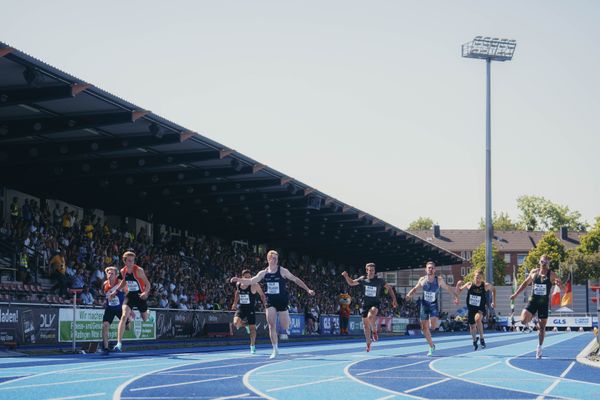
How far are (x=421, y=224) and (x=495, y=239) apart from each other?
28.5 m

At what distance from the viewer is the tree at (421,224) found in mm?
169875

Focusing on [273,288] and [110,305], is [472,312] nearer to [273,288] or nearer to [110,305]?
[273,288]

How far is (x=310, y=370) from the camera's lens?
15.5m

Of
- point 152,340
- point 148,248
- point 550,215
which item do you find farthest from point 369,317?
point 550,215

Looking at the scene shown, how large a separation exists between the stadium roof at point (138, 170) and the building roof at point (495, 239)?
86.8 metres

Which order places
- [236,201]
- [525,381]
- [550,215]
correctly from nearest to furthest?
1. [525,381]
2. [236,201]
3. [550,215]

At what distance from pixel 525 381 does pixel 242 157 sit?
862 inches

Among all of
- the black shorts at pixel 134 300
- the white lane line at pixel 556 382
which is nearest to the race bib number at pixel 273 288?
the black shorts at pixel 134 300

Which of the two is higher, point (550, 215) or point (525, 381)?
point (550, 215)

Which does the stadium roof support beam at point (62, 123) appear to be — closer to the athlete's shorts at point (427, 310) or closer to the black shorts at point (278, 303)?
the black shorts at point (278, 303)

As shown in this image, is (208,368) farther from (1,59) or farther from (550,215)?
(550,215)

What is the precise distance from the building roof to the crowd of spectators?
299 ft

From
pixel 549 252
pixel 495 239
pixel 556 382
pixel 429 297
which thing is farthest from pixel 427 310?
pixel 495 239

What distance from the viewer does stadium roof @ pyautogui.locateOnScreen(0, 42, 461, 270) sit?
24.4m
